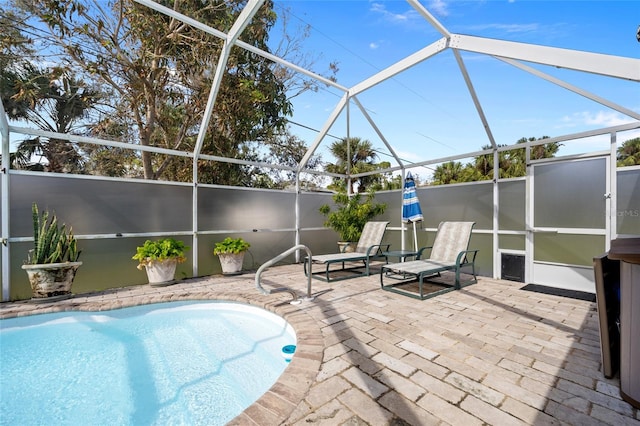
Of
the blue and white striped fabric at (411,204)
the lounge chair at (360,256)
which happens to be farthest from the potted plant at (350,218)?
the blue and white striped fabric at (411,204)

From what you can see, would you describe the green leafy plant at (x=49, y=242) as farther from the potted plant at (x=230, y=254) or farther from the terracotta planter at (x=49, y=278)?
the potted plant at (x=230, y=254)

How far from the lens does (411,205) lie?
7.11 meters

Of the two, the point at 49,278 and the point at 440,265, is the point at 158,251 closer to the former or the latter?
the point at 49,278

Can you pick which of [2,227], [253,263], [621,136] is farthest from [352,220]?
[2,227]

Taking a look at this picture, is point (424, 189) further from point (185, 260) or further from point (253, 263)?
point (185, 260)

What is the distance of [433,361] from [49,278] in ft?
19.2

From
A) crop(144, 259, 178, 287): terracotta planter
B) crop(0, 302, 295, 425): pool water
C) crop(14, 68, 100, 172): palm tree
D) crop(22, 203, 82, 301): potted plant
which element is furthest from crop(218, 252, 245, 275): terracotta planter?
crop(14, 68, 100, 172): palm tree

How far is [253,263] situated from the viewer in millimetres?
7480

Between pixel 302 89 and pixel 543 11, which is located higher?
pixel 302 89

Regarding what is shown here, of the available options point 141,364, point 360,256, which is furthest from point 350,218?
point 141,364

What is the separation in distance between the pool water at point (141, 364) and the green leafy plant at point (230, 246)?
1.87m

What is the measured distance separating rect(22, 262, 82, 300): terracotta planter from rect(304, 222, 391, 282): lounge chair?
433cm

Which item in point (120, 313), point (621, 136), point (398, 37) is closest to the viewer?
point (120, 313)

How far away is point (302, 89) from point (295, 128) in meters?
4.15
